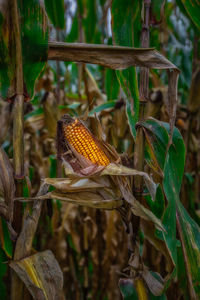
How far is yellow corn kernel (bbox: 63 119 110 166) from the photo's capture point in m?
0.83

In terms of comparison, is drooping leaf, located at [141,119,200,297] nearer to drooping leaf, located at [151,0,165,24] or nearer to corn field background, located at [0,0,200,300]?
corn field background, located at [0,0,200,300]

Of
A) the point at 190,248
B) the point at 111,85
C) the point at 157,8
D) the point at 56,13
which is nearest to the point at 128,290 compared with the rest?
the point at 190,248

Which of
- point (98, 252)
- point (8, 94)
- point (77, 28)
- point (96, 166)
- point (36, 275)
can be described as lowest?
point (98, 252)

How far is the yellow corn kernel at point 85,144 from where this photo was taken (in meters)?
0.83

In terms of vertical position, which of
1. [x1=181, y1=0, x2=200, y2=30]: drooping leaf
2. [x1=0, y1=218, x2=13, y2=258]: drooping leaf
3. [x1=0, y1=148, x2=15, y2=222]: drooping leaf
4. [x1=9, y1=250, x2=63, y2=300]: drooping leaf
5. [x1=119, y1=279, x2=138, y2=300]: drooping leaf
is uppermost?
[x1=181, y1=0, x2=200, y2=30]: drooping leaf

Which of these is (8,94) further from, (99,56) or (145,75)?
(145,75)

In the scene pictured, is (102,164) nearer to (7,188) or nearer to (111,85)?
(7,188)

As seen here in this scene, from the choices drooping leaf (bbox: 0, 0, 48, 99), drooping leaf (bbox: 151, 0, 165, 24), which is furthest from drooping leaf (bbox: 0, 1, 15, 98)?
drooping leaf (bbox: 151, 0, 165, 24)

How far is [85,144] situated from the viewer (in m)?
0.83

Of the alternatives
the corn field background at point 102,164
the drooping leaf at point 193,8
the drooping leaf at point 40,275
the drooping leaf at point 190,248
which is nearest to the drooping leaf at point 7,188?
the corn field background at point 102,164

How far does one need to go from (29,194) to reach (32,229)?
11 cm

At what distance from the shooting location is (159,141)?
0.82m

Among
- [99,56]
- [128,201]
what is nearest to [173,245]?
[128,201]

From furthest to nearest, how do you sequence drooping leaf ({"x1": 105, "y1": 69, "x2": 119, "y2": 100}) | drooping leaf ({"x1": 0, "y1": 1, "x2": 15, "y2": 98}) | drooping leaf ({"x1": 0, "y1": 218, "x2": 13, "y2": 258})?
drooping leaf ({"x1": 105, "y1": 69, "x2": 119, "y2": 100}) → drooping leaf ({"x1": 0, "y1": 218, "x2": 13, "y2": 258}) → drooping leaf ({"x1": 0, "y1": 1, "x2": 15, "y2": 98})
